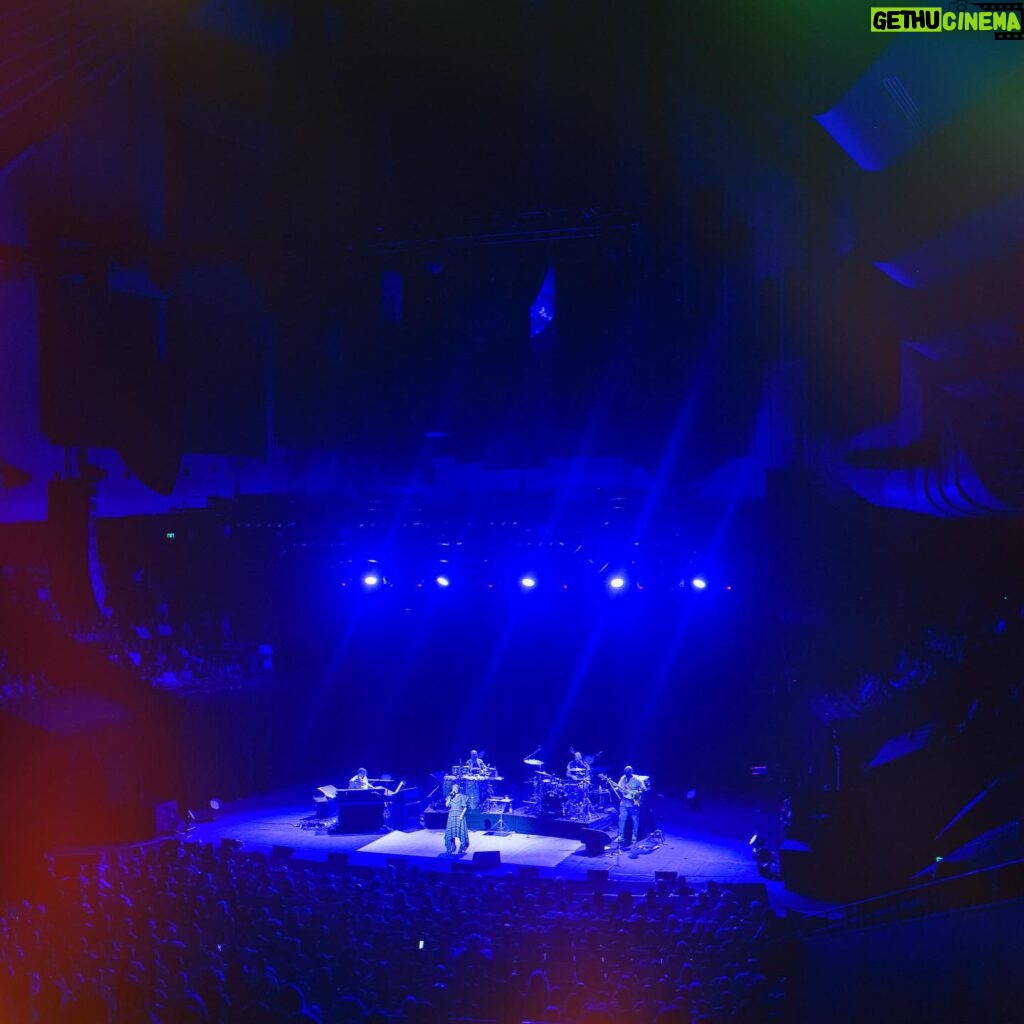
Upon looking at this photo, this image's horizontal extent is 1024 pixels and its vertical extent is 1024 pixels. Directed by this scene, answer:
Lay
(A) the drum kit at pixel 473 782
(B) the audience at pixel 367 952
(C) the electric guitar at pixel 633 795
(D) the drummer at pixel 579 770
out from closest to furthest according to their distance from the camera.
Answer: (B) the audience at pixel 367 952
(C) the electric guitar at pixel 633 795
(A) the drum kit at pixel 473 782
(D) the drummer at pixel 579 770

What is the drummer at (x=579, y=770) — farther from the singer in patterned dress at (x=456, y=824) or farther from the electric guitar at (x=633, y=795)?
the singer in patterned dress at (x=456, y=824)

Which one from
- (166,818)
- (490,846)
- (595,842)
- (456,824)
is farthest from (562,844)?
(166,818)

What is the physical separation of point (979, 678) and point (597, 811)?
7.08 meters

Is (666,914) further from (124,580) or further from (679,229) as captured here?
(124,580)

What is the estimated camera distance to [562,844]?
1568 cm

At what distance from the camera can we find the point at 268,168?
12289 millimetres

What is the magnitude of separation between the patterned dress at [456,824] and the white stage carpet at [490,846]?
167 mm

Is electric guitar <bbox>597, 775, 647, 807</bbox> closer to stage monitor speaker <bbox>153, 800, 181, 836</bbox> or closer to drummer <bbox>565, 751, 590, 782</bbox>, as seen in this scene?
drummer <bbox>565, 751, 590, 782</bbox>

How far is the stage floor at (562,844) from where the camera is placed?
14.1 metres

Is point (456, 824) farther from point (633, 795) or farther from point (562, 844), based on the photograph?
point (633, 795)

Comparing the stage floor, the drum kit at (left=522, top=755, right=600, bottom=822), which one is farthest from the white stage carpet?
the drum kit at (left=522, top=755, right=600, bottom=822)

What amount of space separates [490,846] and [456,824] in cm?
74

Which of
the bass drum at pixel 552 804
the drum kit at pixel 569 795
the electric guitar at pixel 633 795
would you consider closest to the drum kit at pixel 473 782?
the drum kit at pixel 569 795

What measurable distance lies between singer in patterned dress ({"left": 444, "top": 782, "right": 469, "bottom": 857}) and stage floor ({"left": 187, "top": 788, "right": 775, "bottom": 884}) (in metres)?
0.17
